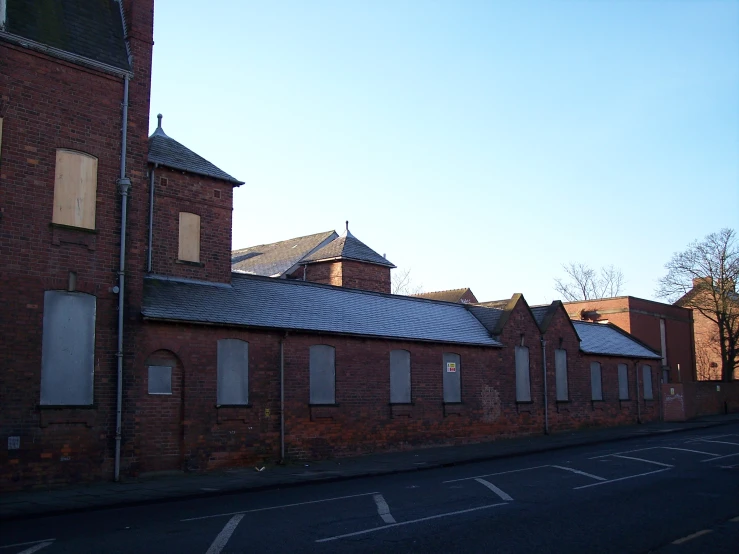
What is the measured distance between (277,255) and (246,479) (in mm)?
26674

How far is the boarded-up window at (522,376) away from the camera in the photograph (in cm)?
3036

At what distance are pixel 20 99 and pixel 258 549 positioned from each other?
12.2 meters

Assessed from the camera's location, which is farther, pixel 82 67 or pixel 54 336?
pixel 82 67

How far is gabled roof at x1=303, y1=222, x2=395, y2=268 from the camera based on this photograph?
38.9 m

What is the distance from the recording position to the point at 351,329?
76.1 feet

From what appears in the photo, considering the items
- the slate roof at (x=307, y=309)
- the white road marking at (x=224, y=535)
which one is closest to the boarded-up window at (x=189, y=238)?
the slate roof at (x=307, y=309)

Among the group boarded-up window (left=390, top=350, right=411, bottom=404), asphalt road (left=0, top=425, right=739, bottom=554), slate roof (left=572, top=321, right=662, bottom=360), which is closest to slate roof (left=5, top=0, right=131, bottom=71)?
asphalt road (left=0, top=425, right=739, bottom=554)

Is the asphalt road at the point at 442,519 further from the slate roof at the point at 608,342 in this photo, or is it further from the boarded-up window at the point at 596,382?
the slate roof at the point at 608,342

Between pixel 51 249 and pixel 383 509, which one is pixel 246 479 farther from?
pixel 51 249

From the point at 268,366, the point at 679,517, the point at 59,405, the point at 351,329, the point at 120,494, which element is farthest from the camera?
the point at 351,329

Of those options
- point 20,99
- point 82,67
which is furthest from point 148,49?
point 20,99

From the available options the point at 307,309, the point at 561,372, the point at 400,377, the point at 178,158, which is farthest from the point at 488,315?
the point at 178,158

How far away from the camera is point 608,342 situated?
1538 inches

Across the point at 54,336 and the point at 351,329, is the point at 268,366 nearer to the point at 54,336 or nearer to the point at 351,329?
the point at 351,329
